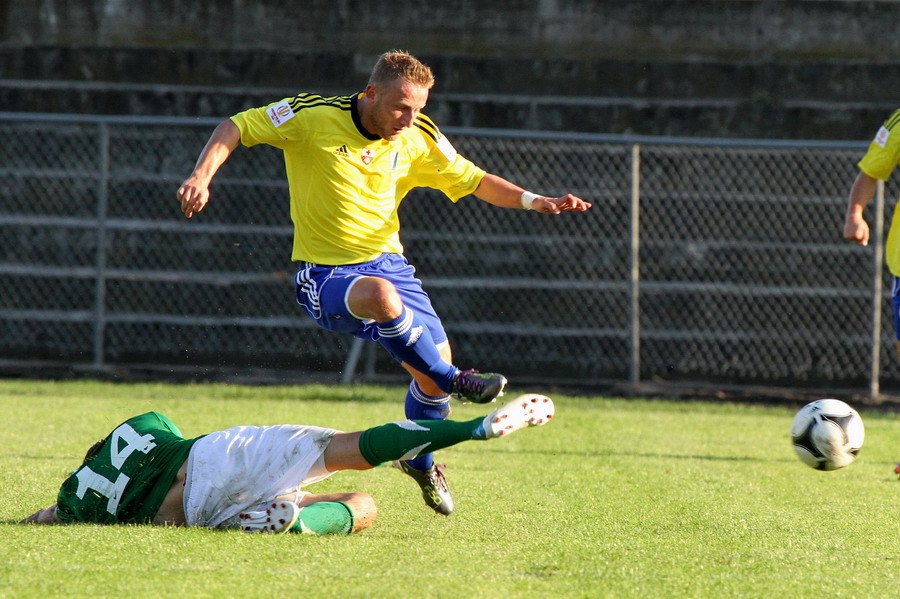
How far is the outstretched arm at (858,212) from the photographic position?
265 inches

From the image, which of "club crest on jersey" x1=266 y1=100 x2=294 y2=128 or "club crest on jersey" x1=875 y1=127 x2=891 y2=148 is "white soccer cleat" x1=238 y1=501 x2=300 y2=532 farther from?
"club crest on jersey" x1=875 y1=127 x2=891 y2=148

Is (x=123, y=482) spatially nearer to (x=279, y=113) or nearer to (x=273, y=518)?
(x=273, y=518)

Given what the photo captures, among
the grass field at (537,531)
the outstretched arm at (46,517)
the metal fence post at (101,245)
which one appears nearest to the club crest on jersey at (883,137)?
the grass field at (537,531)

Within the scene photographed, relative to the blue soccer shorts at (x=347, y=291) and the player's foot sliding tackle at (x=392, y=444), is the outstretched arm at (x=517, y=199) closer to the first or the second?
the blue soccer shorts at (x=347, y=291)

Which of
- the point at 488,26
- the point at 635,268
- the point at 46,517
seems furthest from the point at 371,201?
the point at 488,26

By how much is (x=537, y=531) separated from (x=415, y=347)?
3.31ft

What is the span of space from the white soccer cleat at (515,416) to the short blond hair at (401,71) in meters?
1.77

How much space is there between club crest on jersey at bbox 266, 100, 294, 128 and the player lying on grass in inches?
65.3

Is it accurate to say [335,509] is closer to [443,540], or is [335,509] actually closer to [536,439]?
[443,540]

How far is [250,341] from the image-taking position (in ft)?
38.0

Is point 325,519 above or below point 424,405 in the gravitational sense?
below

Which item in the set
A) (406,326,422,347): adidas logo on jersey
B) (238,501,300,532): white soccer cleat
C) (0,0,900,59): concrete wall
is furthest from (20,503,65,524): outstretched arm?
(0,0,900,59): concrete wall

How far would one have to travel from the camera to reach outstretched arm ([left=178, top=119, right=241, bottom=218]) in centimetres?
470

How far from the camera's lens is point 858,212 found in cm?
695
